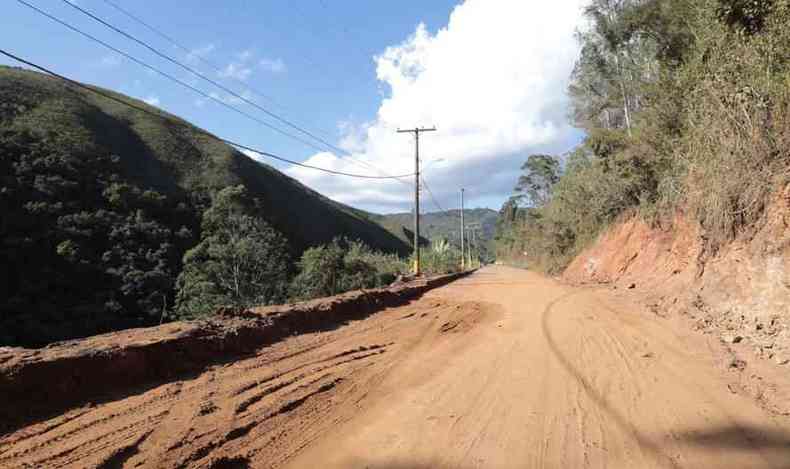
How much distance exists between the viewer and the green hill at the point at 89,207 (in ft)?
92.0

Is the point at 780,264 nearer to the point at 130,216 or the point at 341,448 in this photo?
the point at 341,448

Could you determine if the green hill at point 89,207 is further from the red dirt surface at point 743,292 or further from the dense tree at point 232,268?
the red dirt surface at point 743,292

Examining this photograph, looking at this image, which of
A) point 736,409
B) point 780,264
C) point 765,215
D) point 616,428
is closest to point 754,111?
point 765,215

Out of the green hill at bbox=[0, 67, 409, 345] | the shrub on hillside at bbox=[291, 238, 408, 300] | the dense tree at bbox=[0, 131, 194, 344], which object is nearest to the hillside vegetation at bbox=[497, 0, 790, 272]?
the shrub on hillside at bbox=[291, 238, 408, 300]

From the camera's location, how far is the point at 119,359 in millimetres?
5180

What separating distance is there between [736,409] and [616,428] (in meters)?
1.37

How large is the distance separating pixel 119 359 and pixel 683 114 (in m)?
14.7

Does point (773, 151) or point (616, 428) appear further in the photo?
point (773, 151)

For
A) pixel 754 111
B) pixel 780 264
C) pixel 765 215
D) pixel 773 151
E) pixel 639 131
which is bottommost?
pixel 780 264

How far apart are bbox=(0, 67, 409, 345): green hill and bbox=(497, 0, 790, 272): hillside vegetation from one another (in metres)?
14.0

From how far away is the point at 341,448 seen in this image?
383cm

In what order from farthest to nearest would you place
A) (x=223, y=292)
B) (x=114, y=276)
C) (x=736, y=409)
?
(x=114, y=276) → (x=223, y=292) → (x=736, y=409)

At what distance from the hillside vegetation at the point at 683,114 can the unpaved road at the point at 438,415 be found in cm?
324

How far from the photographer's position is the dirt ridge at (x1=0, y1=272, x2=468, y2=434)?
427cm
